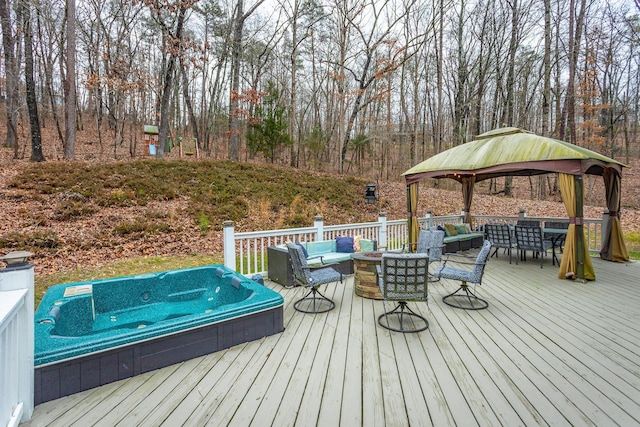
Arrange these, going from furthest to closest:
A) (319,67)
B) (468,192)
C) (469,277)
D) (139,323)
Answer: (319,67) → (468,192) → (469,277) → (139,323)

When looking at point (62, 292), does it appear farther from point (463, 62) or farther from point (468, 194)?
point (463, 62)

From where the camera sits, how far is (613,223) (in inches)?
263

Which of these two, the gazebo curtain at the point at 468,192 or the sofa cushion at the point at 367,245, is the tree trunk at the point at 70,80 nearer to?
the sofa cushion at the point at 367,245

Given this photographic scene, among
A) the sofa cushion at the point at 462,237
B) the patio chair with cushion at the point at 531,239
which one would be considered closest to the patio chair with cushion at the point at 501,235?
the patio chair with cushion at the point at 531,239

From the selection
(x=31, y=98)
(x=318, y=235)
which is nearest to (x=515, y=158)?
(x=318, y=235)

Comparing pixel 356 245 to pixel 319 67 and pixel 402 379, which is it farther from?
pixel 319 67

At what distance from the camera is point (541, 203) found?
13.6 metres

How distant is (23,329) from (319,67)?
18191 mm

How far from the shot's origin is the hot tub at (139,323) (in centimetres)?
234

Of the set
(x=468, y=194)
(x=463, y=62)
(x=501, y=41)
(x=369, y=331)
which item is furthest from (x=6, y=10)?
(x=501, y=41)

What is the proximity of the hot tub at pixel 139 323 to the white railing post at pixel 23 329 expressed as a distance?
19 cm

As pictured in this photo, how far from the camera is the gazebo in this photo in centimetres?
535

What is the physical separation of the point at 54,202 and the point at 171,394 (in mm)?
8450

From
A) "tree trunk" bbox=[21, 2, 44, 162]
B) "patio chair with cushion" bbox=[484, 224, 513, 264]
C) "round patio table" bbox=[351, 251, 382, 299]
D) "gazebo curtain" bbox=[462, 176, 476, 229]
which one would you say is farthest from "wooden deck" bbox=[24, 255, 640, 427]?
"tree trunk" bbox=[21, 2, 44, 162]
